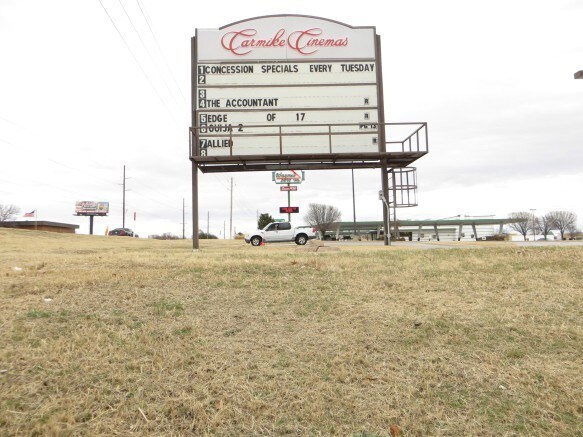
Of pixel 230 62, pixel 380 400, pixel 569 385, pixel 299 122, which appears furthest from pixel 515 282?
pixel 230 62

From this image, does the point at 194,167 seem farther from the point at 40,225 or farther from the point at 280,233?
the point at 40,225

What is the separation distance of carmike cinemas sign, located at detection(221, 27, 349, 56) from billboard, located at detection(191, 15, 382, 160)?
39 mm

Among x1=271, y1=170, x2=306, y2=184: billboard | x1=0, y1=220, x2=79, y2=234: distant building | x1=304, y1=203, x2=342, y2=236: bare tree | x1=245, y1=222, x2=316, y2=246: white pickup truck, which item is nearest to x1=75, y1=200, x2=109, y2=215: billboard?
x1=0, y1=220, x2=79, y2=234: distant building

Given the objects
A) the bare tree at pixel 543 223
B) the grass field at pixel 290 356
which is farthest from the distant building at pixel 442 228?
the grass field at pixel 290 356

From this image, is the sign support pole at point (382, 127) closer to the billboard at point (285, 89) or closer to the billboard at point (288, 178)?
the billboard at point (285, 89)

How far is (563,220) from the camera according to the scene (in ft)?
247

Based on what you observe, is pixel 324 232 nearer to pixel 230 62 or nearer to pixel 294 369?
pixel 230 62

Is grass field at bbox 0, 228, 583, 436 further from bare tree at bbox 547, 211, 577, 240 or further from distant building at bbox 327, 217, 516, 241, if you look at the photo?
bare tree at bbox 547, 211, 577, 240

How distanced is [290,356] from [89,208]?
85794 millimetres

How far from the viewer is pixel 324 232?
62875 millimetres

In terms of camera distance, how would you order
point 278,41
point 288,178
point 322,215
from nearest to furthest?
point 278,41, point 288,178, point 322,215

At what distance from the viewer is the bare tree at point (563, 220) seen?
74.7m

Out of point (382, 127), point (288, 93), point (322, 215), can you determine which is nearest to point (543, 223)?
point (322, 215)

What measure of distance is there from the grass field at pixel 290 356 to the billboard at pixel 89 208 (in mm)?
79802
